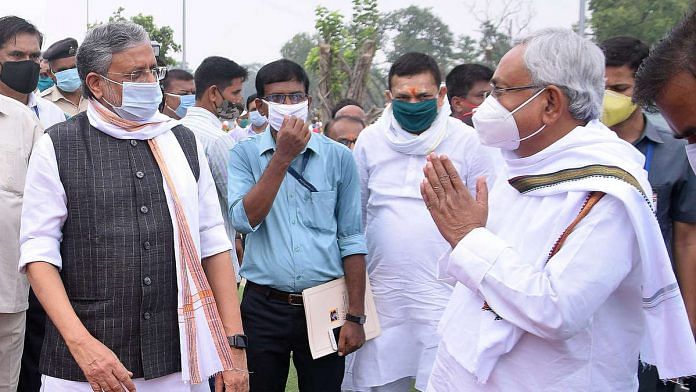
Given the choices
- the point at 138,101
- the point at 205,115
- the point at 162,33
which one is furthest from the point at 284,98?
the point at 162,33

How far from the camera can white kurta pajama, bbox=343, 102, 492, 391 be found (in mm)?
3916

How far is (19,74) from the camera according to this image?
4.30m

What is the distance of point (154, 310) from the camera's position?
2736 mm

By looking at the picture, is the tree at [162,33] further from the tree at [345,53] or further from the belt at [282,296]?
the belt at [282,296]

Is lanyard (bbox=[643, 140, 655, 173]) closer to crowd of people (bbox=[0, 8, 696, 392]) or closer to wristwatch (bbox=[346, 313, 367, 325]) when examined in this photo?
crowd of people (bbox=[0, 8, 696, 392])

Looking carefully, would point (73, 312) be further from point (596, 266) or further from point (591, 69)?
point (591, 69)

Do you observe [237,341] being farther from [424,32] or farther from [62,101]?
[424,32]

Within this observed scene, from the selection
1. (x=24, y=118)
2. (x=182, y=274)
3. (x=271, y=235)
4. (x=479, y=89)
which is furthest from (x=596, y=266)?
(x=479, y=89)

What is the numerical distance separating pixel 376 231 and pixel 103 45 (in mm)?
1781

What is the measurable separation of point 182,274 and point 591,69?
61.6 inches

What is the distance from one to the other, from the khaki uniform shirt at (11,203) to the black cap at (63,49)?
233cm

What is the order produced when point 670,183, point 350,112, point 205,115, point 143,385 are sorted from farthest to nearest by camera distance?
point 350,112 → point 205,115 → point 670,183 → point 143,385

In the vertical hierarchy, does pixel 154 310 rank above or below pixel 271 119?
below

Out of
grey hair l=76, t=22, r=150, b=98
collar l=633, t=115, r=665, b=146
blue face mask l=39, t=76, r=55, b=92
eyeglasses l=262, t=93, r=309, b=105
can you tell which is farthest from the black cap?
collar l=633, t=115, r=665, b=146
